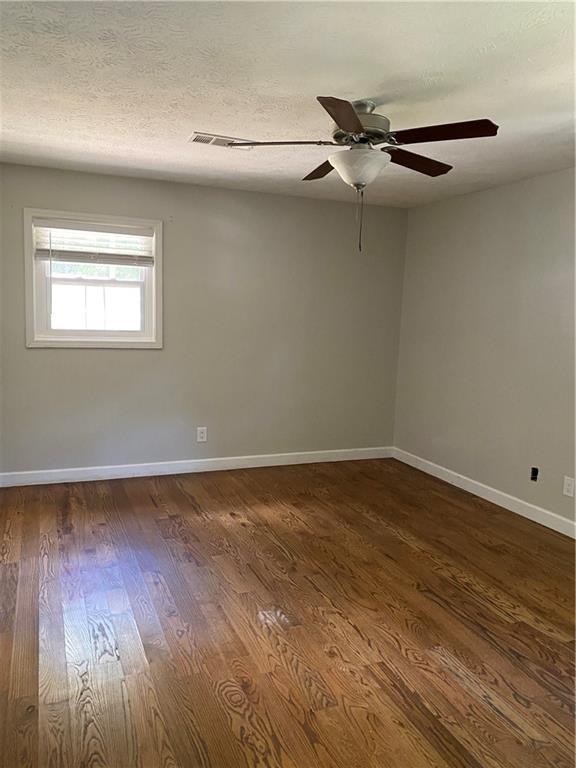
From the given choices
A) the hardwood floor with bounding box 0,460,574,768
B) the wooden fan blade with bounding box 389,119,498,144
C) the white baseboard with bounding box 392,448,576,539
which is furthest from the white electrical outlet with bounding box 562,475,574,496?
the wooden fan blade with bounding box 389,119,498,144

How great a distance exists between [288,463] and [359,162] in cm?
312

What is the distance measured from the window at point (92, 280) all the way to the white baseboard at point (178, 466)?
1.00 meters

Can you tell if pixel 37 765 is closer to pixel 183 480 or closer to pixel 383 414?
pixel 183 480

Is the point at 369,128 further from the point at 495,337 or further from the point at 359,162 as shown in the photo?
the point at 495,337

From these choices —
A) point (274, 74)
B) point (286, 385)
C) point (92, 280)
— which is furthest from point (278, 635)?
point (92, 280)

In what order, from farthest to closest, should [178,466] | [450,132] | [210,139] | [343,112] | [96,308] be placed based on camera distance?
1. [178,466]
2. [96,308]
3. [210,139]
4. [450,132]
5. [343,112]

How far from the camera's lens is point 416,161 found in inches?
97.9

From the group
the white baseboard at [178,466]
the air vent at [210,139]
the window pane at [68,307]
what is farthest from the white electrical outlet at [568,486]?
the window pane at [68,307]

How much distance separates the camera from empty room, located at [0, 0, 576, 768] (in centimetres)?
185

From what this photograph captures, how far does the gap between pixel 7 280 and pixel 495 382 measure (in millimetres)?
3708

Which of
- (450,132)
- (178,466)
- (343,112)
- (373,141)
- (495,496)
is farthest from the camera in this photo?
(178,466)

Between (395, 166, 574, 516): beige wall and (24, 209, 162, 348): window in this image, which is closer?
(395, 166, 574, 516): beige wall

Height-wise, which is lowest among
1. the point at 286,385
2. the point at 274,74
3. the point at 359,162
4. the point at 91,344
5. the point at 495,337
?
the point at 286,385

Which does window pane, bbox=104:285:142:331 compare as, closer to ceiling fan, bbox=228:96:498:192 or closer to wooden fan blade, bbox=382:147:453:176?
ceiling fan, bbox=228:96:498:192
